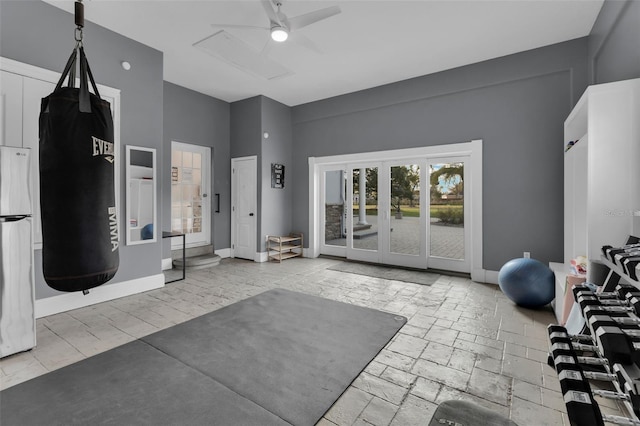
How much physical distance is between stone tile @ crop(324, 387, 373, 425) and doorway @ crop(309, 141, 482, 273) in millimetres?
3455

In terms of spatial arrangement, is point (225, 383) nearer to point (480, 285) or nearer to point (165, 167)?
point (480, 285)

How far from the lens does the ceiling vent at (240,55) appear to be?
376 centimetres

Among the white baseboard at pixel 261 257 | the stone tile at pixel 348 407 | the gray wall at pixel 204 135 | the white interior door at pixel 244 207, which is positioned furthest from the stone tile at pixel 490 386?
the gray wall at pixel 204 135

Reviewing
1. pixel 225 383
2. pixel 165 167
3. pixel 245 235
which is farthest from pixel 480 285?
pixel 165 167

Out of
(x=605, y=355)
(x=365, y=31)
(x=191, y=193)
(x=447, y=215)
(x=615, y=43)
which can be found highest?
(x=365, y=31)

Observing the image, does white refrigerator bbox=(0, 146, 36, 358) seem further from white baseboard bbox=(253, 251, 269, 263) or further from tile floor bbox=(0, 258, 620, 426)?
white baseboard bbox=(253, 251, 269, 263)

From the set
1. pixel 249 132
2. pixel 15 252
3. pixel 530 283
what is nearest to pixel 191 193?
pixel 249 132

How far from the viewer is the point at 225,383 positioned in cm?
204

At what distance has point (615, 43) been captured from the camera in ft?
9.36

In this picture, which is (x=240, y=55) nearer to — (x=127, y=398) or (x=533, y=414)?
(x=127, y=398)

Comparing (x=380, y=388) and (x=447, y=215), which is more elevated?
(x=447, y=215)

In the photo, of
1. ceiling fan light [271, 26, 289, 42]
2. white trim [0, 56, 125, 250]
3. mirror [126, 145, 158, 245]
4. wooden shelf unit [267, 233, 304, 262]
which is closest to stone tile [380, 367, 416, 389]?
white trim [0, 56, 125, 250]

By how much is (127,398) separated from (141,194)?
2.87 metres

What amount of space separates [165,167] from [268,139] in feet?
6.61
